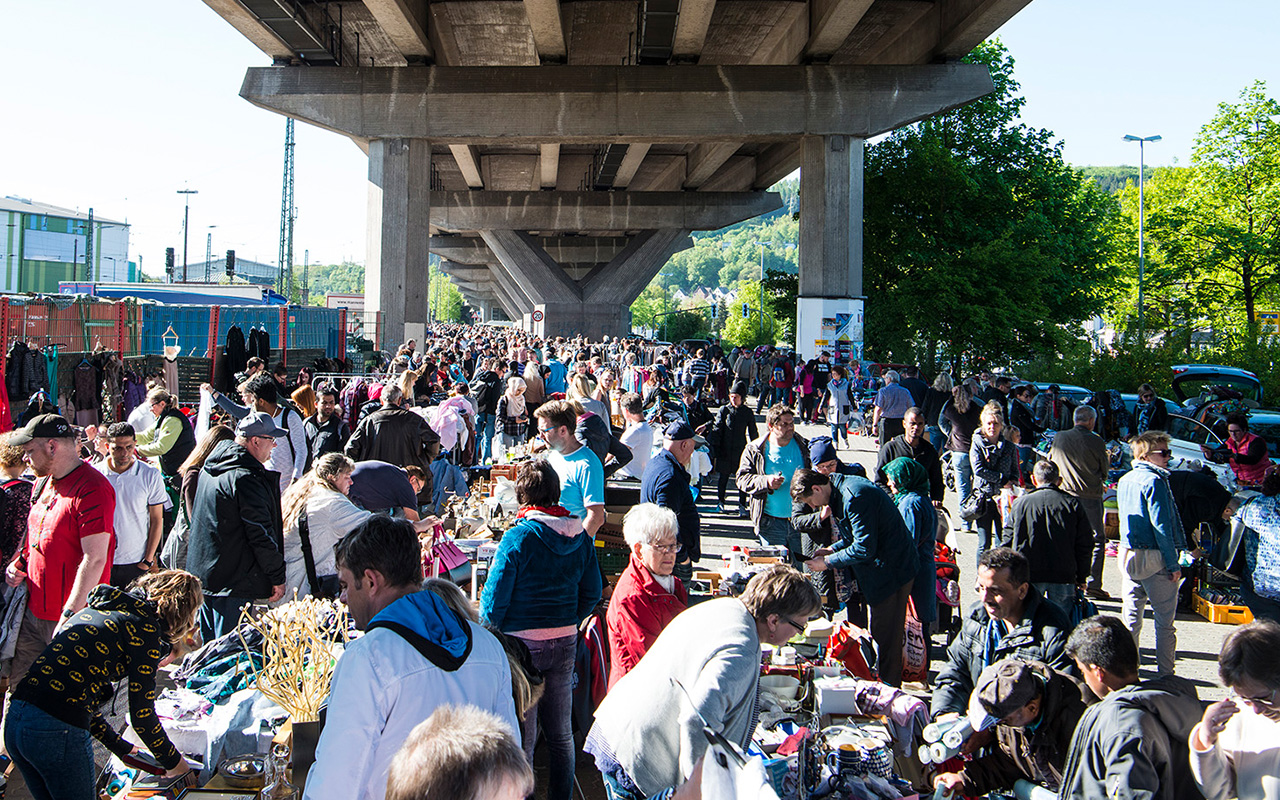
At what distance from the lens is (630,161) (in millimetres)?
36281

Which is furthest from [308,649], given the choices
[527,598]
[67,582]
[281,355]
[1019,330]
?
[1019,330]

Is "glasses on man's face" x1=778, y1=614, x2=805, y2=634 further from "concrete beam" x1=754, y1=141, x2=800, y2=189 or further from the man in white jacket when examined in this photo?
"concrete beam" x1=754, y1=141, x2=800, y2=189

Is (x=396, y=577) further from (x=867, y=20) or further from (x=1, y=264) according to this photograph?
(x=1, y=264)

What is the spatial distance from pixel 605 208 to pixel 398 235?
18.7m

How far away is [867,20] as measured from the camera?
24.1m

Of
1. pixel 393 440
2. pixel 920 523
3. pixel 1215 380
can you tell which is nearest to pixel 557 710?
pixel 920 523

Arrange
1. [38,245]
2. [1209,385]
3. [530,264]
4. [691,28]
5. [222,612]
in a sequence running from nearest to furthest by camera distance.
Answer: [222,612] → [1209,385] → [691,28] → [530,264] → [38,245]

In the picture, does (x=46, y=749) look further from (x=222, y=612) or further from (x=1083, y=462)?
(x=1083, y=462)

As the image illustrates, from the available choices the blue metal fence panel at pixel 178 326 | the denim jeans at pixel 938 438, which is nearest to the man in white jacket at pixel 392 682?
the denim jeans at pixel 938 438

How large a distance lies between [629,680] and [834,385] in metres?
15.3

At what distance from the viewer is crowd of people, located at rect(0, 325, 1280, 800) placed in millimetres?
2873

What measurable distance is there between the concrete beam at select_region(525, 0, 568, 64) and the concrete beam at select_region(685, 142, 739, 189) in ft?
23.6

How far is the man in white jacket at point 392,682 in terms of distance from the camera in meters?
2.57

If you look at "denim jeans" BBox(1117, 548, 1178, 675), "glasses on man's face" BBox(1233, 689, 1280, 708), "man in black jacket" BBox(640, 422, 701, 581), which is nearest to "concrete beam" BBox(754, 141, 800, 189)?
"denim jeans" BBox(1117, 548, 1178, 675)
